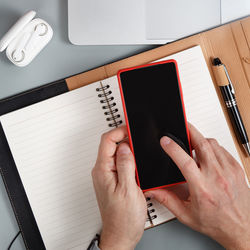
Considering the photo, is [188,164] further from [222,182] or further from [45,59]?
[45,59]

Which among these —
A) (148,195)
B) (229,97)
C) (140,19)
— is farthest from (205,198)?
(140,19)

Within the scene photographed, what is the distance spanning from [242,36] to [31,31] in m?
0.55

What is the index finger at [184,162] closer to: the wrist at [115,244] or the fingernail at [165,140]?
the fingernail at [165,140]

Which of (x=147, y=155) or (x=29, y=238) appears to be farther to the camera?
(x=29, y=238)

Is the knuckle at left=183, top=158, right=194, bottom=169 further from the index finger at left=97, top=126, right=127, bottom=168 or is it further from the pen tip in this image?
the pen tip

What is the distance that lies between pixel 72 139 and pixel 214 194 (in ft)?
1.25

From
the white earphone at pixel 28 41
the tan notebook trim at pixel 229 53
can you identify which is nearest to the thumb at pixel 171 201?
the tan notebook trim at pixel 229 53

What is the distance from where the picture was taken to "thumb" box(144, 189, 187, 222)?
634 mm

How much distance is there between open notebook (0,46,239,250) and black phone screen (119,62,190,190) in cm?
12

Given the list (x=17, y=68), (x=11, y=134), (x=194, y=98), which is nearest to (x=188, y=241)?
(x=194, y=98)

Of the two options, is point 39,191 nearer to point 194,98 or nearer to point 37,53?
point 37,53

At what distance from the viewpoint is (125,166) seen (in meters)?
0.58

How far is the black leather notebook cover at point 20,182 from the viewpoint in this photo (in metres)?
0.72

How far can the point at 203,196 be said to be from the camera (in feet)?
1.88
